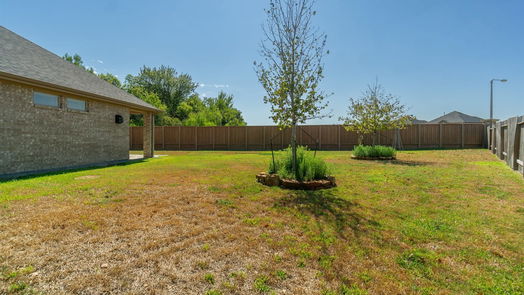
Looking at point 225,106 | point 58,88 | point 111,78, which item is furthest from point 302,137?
point 111,78

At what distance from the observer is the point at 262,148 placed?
1931 centimetres

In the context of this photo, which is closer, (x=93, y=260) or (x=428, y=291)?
(x=428, y=291)

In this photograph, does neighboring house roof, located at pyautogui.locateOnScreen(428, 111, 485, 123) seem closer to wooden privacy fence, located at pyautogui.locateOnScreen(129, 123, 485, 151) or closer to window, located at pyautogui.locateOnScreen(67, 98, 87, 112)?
wooden privacy fence, located at pyautogui.locateOnScreen(129, 123, 485, 151)

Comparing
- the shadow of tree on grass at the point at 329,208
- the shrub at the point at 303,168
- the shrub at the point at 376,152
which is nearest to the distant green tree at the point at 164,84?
the shrub at the point at 376,152

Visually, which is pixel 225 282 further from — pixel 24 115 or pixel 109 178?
pixel 24 115

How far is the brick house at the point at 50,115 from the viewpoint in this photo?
648 centimetres

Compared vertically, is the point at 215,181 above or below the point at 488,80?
below

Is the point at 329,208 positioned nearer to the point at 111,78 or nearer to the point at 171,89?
the point at 171,89

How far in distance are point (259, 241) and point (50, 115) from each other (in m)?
8.61

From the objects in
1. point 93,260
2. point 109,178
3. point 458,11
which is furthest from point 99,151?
point 458,11

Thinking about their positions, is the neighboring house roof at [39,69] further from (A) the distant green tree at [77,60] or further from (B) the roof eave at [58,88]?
(A) the distant green tree at [77,60]

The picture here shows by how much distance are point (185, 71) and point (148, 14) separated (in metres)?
30.7

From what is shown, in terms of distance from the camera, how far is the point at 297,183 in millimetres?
5012

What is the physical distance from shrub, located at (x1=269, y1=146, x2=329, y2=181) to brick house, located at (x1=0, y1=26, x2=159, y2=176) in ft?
23.8
